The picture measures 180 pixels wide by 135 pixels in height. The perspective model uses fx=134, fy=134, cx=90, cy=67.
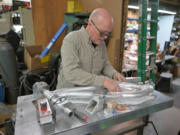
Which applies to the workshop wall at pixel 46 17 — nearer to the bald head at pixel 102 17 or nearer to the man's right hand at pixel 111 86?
the bald head at pixel 102 17

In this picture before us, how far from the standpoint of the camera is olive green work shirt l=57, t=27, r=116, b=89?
112 centimetres

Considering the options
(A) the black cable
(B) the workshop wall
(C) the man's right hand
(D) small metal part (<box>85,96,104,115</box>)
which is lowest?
(A) the black cable

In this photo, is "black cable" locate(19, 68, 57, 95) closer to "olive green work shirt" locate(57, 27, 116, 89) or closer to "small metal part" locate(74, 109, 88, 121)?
"olive green work shirt" locate(57, 27, 116, 89)

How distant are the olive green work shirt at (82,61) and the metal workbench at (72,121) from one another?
10.3 inches

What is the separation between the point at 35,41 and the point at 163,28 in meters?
4.52

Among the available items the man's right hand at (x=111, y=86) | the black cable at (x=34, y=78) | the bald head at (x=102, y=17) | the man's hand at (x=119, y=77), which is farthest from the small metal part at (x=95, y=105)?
the black cable at (x=34, y=78)

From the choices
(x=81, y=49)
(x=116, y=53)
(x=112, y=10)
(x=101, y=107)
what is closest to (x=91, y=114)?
(x=101, y=107)

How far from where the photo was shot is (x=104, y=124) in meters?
0.84

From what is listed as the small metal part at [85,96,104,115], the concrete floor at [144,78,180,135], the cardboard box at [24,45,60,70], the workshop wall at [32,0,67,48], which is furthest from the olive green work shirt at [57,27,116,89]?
the workshop wall at [32,0,67,48]

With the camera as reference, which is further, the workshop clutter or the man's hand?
the man's hand

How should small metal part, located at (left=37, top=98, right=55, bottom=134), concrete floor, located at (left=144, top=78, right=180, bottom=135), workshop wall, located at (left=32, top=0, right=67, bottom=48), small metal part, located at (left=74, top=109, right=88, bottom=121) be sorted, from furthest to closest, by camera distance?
workshop wall, located at (left=32, top=0, right=67, bottom=48) < concrete floor, located at (left=144, top=78, right=180, bottom=135) < small metal part, located at (left=74, top=109, right=88, bottom=121) < small metal part, located at (left=37, top=98, right=55, bottom=134)

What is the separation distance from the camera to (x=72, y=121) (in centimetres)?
81

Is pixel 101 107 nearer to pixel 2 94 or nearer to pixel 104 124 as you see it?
pixel 104 124

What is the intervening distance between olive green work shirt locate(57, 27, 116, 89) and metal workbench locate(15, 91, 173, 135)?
0.26 meters
